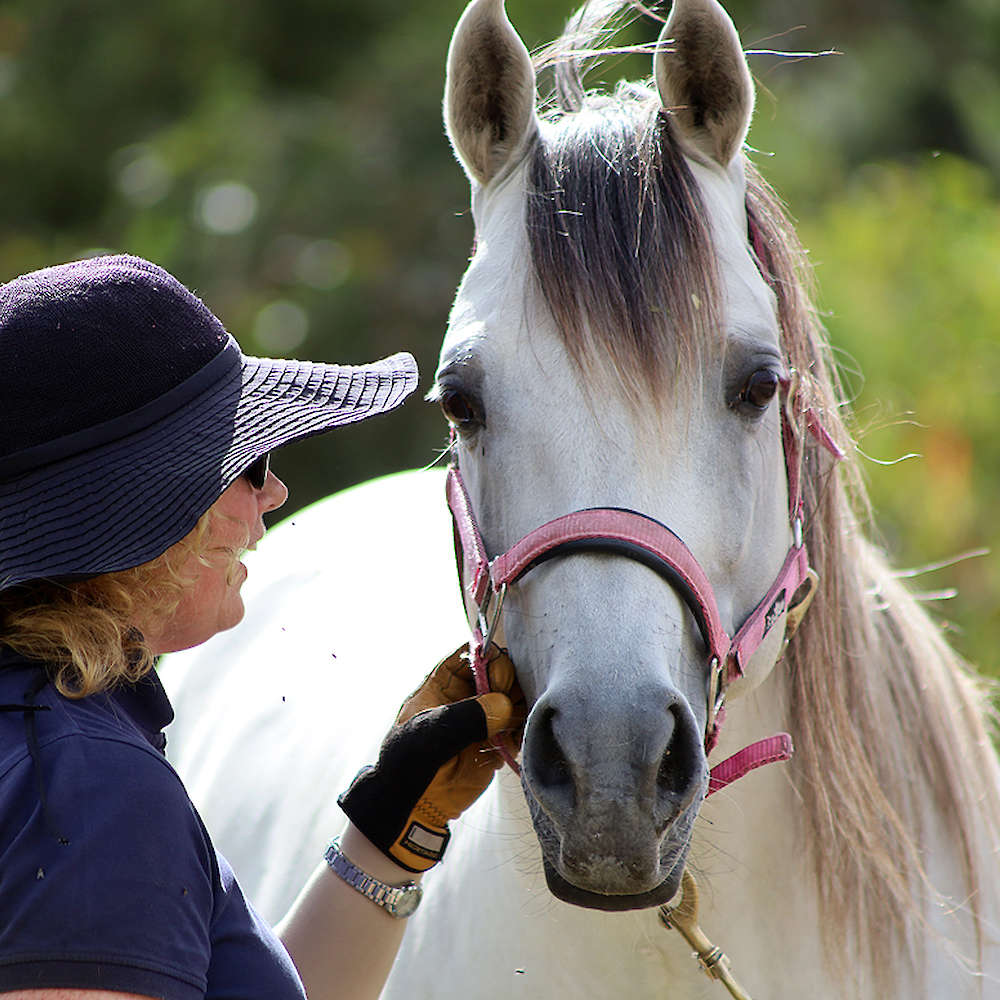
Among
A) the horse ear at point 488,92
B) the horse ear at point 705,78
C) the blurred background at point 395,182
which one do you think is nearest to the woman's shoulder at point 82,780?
the horse ear at point 488,92

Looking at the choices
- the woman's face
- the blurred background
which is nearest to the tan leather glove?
the woman's face

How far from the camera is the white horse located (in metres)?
1.37

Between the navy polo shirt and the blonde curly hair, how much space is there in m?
0.03

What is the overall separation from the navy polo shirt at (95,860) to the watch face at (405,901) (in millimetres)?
421

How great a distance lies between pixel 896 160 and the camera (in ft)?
28.3

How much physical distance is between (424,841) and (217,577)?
46 centimetres

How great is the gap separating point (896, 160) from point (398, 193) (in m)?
3.50

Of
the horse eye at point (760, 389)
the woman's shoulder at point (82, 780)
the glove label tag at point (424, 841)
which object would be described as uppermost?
the horse eye at point (760, 389)

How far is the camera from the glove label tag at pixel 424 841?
62.5 inches

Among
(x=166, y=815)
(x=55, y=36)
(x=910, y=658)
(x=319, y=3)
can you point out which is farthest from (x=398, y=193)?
(x=166, y=815)

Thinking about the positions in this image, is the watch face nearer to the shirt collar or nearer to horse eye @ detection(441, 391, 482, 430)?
the shirt collar

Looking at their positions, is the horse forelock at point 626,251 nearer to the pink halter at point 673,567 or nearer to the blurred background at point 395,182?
the pink halter at point 673,567

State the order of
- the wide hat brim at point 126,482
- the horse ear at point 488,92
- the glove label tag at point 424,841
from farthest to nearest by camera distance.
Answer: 1. the horse ear at point 488,92
2. the glove label tag at point 424,841
3. the wide hat brim at point 126,482

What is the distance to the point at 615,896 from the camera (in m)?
1.37
